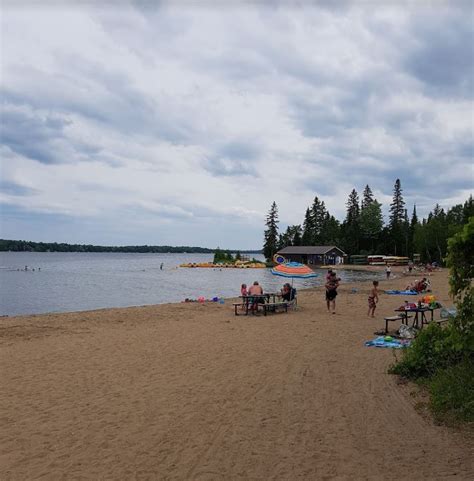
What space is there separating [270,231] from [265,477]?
9806cm

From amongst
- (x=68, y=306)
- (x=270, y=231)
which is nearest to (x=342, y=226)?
(x=270, y=231)

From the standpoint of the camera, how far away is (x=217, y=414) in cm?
646

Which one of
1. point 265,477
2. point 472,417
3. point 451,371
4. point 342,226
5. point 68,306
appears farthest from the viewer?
point 342,226

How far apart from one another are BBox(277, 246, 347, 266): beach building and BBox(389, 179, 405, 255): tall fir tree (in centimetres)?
1265

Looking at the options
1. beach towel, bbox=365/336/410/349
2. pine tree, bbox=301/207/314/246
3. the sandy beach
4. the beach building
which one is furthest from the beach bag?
pine tree, bbox=301/207/314/246

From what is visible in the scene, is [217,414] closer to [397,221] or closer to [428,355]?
[428,355]

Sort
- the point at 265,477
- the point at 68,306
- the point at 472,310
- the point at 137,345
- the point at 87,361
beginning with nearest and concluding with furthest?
the point at 265,477
the point at 472,310
the point at 87,361
the point at 137,345
the point at 68,306

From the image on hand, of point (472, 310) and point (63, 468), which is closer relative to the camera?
point (63, 468)

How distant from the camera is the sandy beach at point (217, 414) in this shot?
487cm

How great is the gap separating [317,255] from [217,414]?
84567 millimetres

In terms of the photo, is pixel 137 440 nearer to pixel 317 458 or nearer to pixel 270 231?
pixel 317 458

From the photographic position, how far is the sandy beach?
4867mm

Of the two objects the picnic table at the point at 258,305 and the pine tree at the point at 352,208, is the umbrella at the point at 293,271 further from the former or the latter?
the pine tree at the point at 352,208

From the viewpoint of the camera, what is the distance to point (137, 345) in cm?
1170
